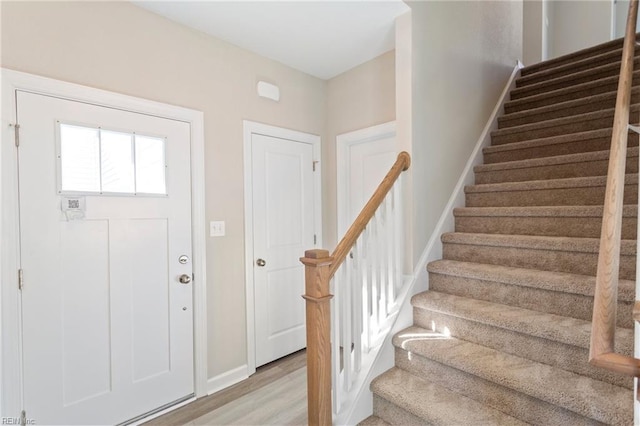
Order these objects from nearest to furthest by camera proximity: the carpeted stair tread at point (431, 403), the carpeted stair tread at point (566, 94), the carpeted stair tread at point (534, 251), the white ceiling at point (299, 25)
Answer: the carpeted stair tread at point (431, 403)
the carpeted stair tread at point (534, 251)
the white ceiling at point (299, 25)
the carpeted stair tread at point (566, 94)

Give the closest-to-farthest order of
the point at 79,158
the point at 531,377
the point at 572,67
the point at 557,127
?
1. the point at 531,377
2. the point at 79,158
3. the point at 557,127
4. the point at 572,67

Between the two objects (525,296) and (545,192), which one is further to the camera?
(545,192)

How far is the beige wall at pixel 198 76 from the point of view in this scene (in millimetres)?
1705

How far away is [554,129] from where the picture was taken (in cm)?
258

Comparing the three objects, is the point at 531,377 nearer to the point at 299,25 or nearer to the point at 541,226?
the point at 541,226

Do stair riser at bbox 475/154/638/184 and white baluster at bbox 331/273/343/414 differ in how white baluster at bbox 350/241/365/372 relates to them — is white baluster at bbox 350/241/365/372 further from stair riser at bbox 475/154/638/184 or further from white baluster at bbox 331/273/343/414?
stair riser at bbox 475/154/638/184

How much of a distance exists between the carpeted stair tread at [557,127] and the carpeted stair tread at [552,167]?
14.9 inches

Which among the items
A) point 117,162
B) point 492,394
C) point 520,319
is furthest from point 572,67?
point 117,162

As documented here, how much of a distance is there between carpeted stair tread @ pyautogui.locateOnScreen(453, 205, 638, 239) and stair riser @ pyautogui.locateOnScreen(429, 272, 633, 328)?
1.60ft

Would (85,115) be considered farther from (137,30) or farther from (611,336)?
(611,336)

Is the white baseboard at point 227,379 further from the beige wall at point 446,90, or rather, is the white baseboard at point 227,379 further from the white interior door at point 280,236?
the beige wall at point 446,90

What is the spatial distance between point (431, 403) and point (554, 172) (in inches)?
72.8

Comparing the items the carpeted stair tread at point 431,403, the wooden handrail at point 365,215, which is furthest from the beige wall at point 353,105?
the carpeted stair tread at point 431,403

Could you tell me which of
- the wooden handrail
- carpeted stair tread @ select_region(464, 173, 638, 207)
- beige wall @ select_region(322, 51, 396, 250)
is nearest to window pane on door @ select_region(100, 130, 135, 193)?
the wooden handrail
